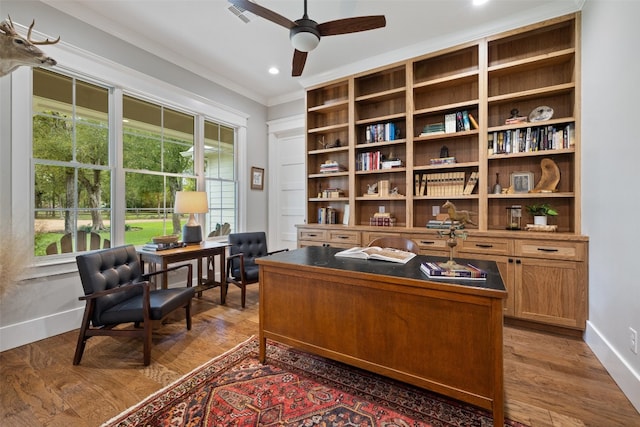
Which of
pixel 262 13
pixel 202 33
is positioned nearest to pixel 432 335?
pixel 262 13

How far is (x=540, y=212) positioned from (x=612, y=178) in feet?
2.97

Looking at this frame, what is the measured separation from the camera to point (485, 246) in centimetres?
281

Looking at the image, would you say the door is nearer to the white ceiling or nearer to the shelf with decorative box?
the shelf with decorative box

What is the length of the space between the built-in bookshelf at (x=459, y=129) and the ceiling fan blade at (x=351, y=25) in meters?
1.47

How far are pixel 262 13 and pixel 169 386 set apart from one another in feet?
8.27

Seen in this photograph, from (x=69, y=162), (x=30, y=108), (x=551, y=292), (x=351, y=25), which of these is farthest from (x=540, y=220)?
(x=30, y=108)

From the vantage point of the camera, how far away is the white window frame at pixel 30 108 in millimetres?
2338

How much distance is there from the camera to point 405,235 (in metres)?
3.25

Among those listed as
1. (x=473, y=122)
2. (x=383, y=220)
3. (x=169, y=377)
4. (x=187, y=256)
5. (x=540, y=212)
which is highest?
(x=473, y=122)

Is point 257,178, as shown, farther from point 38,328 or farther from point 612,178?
point 612,178

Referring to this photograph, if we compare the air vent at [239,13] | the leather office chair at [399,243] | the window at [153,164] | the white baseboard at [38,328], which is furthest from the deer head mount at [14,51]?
the leather office chair at [399,243]

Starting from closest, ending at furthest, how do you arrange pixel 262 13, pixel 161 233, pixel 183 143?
pixel 262 13 → pixel 161 233 → pixel 183 143

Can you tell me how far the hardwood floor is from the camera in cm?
156

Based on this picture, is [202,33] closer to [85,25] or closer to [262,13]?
[85,25]
